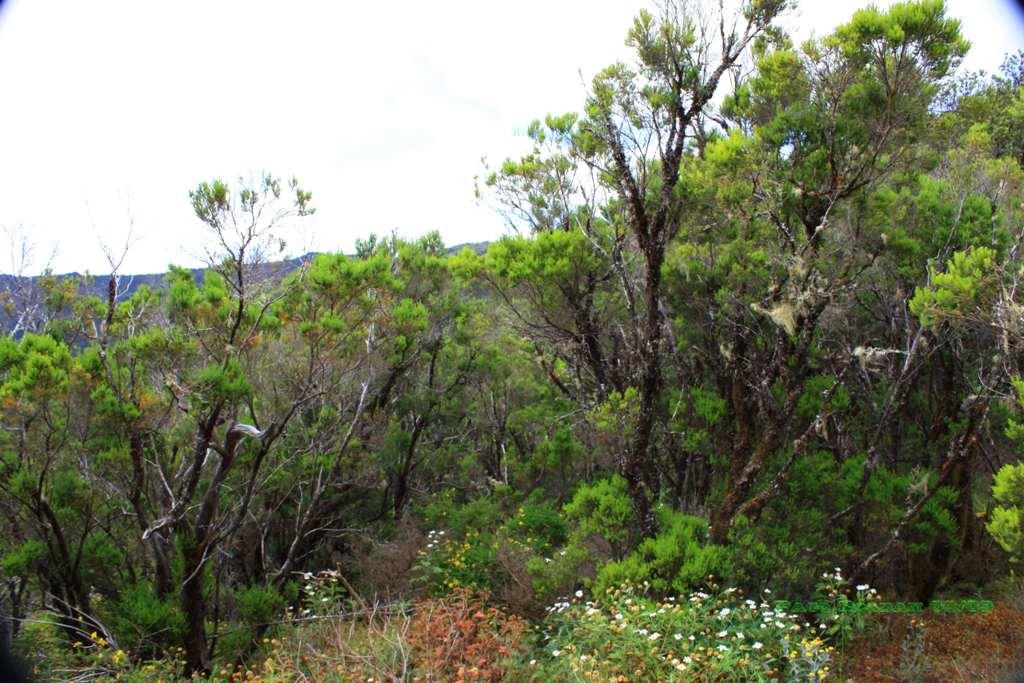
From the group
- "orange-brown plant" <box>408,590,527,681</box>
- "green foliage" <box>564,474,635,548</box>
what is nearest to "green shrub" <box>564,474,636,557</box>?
"green foliage" <box>564,474,635,548</box>

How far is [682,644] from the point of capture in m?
5.09

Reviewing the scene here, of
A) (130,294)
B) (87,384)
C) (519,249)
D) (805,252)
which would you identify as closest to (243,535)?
(130,294)

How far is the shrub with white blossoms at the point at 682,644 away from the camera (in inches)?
188

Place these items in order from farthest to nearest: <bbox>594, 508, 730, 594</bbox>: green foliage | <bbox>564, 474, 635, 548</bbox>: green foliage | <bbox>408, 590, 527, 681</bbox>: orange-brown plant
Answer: <bbox>564, 474, 635, 548</bbox>: green foliage
<bbox>594, 508, 730, 594</bbox>: green foliage
<bbox>408, 590, 527, 681</bbox>: orange-brown plant

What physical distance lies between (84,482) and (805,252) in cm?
786

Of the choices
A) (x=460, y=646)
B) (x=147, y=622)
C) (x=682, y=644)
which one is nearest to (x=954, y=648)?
(x=682, y=644)

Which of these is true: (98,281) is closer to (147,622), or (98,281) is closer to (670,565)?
(147,622)

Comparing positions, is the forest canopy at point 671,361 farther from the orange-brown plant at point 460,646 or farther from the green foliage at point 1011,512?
the orange-brown plant at point 460,646

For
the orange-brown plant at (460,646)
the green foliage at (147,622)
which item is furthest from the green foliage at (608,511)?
the green foliage at (147,622)

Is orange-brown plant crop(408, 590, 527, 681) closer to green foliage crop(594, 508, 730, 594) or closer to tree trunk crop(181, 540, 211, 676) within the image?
green foliage crop(594, 508, 730, 594)

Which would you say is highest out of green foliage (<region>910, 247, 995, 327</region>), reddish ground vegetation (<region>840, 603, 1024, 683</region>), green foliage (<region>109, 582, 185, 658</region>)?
green foliage (<region>910, 247, 995, 327</region>)

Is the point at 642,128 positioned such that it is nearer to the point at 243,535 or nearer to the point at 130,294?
the point at 130,294

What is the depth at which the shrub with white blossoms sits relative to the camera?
4.77 metres

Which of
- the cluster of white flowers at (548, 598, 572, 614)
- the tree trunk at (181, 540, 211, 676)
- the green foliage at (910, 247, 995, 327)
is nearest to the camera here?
the green foliage at (910, 247, 995, 327)
